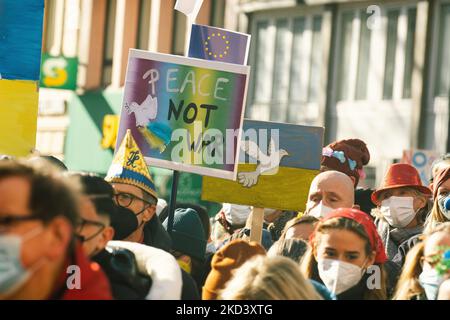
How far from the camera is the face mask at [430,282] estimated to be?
550 cm

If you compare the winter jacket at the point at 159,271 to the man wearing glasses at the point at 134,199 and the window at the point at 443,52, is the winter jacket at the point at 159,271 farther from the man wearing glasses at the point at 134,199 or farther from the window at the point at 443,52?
the window at the point at 443,52

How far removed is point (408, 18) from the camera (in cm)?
2519

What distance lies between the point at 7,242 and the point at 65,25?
30935mm

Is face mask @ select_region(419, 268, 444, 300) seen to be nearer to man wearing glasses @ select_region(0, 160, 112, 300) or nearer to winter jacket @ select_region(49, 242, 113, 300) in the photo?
winter jacket @ select_region(49, 242, 113, 300)

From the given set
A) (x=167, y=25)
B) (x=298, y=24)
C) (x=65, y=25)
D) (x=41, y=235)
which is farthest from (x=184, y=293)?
(x=65, y=25)

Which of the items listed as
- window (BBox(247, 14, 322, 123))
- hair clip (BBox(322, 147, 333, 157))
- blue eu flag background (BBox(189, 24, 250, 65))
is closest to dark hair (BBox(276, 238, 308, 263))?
hair clip (BBox(322, 147, 333, 157))

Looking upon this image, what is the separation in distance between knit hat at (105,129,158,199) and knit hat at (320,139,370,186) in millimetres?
2538

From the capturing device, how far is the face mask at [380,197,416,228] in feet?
26.3

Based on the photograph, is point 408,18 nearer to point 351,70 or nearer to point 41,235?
point 351,70

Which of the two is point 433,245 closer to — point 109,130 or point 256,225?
point 256,225

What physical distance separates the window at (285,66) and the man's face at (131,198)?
68.1ft

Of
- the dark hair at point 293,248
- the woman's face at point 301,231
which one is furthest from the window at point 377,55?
the dark hair at point 293,248

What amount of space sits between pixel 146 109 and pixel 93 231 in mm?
2911

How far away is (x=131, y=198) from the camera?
6457 millimetres
